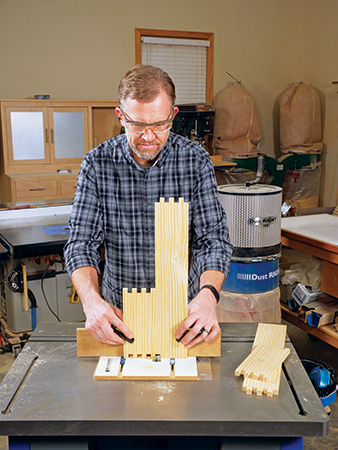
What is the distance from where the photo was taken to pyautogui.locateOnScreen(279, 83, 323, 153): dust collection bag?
5.61m

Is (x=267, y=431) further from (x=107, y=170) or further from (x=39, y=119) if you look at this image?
(x=39, y=119)

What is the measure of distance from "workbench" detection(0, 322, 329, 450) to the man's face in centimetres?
59

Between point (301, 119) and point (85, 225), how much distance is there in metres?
4.53

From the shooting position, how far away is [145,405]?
3.67 ft

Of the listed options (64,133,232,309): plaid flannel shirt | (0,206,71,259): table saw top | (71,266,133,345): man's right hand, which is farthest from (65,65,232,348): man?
(0,206,71,259): table saw top

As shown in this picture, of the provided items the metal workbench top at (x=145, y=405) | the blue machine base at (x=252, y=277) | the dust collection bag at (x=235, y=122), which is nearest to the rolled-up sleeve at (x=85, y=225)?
the metal workbench top at (x=145, y=405)

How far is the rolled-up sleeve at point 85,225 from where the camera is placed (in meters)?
1.49

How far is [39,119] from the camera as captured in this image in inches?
182

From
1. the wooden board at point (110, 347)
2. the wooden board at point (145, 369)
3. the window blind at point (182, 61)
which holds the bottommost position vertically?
the wooden board at point (145, 369)

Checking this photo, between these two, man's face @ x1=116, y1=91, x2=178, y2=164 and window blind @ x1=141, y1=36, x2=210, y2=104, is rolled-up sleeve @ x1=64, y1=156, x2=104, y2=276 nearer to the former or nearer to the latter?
man's face @ x1=116, y1=91, x2=178, y2=164

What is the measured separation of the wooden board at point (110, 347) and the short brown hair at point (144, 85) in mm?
620

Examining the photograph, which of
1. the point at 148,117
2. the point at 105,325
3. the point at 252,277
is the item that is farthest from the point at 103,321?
the point at 252,277

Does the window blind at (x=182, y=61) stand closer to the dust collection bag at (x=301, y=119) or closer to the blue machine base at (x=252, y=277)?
the dust collection bag at (x=301, y=119)

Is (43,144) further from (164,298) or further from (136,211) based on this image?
(164,298)
